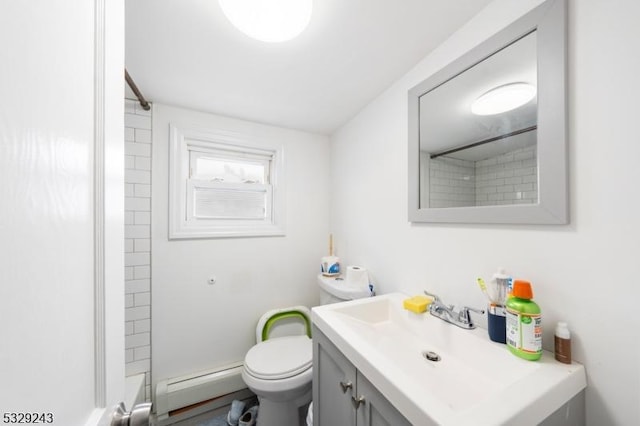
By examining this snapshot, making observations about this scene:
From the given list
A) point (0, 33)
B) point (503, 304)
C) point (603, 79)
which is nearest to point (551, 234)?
point (503, 304)

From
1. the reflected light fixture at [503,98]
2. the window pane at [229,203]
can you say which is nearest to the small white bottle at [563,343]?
the reflected light fixture at [503,98]

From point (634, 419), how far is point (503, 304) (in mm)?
321

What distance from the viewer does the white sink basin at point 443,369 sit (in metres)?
0.49

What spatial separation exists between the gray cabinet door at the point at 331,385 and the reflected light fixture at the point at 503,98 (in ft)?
3.42

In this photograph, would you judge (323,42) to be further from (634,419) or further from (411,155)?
(634,419)

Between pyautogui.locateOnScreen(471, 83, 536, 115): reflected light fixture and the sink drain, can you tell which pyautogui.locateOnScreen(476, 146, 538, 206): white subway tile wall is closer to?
pyautogui.locateOnScreen(471, 83, 536, 115): reflected light fixture

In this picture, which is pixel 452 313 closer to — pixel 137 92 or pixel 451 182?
pixel 451 182

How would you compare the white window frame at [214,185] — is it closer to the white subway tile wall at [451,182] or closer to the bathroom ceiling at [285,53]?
the bathroom ceiling at [285,53]

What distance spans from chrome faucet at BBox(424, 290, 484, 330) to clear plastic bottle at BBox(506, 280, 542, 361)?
14cm

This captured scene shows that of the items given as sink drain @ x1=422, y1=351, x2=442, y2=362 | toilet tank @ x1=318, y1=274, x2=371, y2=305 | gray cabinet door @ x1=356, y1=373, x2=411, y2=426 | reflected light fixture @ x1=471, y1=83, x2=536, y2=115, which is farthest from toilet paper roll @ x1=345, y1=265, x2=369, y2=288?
reflected light fixture @ x1=471, y1=83, x2=536, y2=115

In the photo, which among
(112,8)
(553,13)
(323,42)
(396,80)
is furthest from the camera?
(396,80)

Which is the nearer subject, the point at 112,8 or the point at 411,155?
the point at 112,8

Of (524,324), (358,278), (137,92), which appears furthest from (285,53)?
(524,324)

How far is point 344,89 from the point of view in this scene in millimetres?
1343
